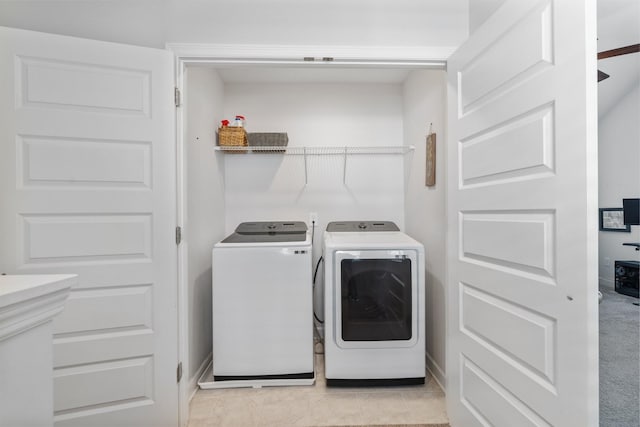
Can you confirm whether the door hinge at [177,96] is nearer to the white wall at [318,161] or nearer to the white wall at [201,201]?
the white wall at [201,201]

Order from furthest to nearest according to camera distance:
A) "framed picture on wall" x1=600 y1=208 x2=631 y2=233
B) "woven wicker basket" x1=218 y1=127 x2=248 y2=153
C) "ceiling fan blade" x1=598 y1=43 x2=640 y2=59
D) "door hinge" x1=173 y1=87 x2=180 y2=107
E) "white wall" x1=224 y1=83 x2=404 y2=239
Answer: "white wall" x1=224 y1=83 x2=404 y2=239 < "framed picture on wall" x1=600 y1=208 x2=631 y2=233 < "woven wicker basket" x1=218 y1=127 x2=248 y2=153 < "door hinge" x1=173 y1=87 x2=180 y2=107 < "ceiling fan blade" x1=598 y1=43 x2=640 y2=59

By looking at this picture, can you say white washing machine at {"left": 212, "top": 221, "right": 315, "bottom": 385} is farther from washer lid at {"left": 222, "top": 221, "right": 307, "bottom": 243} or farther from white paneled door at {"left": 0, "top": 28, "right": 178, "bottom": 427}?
white paneled door at {"left": 0, "top": 28, "right": 178, "bottom": 427}

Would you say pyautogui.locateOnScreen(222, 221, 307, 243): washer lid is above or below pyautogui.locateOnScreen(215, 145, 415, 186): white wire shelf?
below

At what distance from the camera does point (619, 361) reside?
6.84 feet

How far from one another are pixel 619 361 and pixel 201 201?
3.24 meters

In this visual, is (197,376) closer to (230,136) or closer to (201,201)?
(201,201)

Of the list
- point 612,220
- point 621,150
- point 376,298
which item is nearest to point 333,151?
point 376,298

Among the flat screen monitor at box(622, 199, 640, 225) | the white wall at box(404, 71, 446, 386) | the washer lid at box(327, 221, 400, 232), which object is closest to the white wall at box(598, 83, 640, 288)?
the flat screen monitor at box(622, 199, 640, 225)

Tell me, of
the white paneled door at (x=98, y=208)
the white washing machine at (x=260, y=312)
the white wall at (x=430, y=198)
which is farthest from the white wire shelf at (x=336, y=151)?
the white paneled door at (x=98, y=208)

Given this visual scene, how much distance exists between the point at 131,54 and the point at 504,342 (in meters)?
2.16

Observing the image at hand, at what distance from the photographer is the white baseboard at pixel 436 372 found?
1.95 meters

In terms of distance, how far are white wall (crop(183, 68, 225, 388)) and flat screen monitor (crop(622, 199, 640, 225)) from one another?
3.09 metres

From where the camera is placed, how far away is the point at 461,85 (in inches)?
57.6

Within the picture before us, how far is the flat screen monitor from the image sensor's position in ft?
6.91
